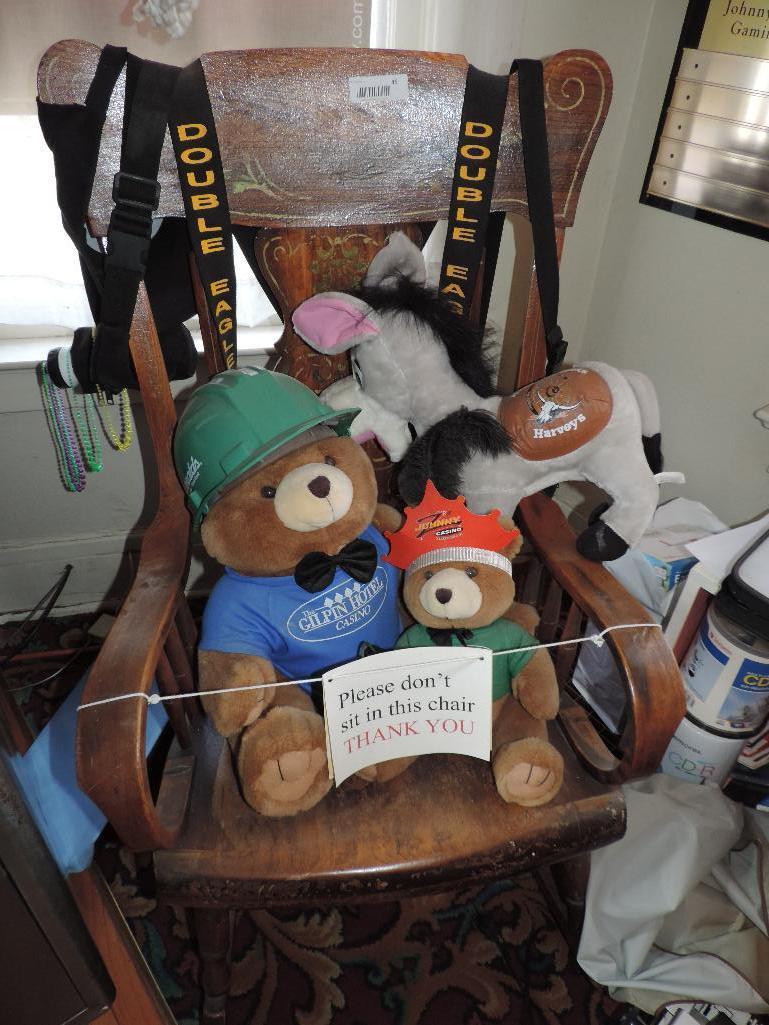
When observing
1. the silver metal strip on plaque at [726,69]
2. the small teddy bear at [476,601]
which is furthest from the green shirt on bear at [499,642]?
the silver metal strip on plaque at [726,69]

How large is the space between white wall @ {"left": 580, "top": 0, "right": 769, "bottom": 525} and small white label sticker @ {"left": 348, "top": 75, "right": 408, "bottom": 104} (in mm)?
600

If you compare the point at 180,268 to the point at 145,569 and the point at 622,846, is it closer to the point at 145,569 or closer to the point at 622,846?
the point at 145,569

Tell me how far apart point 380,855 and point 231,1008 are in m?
0.46

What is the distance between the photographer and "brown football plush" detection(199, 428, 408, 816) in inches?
29.5

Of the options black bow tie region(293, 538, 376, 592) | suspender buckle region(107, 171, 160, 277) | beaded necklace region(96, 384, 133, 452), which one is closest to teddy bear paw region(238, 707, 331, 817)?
black bow tie region(293, 538, 376, 592)

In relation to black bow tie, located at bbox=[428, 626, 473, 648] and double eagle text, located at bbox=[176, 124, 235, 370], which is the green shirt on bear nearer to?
black bow tie, located at bbox=[428, 626, 473, 648]

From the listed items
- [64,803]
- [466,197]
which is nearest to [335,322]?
[466,197]

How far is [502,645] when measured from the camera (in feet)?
2.76

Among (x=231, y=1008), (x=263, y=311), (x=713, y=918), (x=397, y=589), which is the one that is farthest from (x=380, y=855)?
(x=263, y=311)

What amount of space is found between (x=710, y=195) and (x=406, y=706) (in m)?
0.94

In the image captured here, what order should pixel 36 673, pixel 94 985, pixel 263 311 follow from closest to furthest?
pixel 94 985 → pixel 263 311 → pixel 36 673

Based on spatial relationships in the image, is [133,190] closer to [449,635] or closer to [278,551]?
[278,551]

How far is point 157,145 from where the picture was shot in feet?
2.50

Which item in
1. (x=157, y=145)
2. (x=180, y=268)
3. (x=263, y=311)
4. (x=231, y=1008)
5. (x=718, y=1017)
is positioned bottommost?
(x=231, y=1008)
